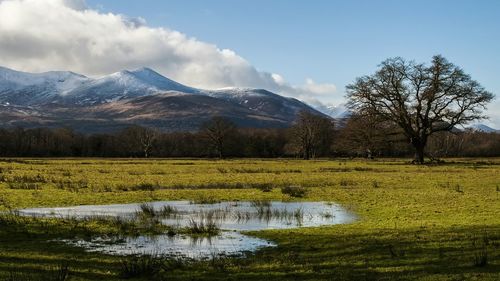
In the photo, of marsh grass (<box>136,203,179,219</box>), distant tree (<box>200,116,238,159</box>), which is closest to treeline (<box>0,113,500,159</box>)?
distant tree (<box>200,116,238,159</box>)

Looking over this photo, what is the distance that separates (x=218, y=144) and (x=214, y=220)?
120 m

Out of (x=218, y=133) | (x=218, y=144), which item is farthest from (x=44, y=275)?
(x=218, y=144)

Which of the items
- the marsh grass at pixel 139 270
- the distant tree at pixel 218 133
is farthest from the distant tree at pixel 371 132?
the marsh grass at pixel 139 270

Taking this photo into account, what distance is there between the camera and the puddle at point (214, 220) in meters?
17.8

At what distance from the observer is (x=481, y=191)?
1468 inches

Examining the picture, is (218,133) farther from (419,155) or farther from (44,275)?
(44,275)

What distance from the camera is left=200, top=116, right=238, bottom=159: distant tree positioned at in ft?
475

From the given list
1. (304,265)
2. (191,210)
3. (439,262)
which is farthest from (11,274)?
(191,210)

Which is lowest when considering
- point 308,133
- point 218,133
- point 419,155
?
point 419,155

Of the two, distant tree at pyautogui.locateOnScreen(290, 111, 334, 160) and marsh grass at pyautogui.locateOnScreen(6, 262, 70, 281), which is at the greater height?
distant tree at pyautogui.locateOnScreen(290, 111, 334, 160)

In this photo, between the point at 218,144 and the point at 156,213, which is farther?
the point at 218,144

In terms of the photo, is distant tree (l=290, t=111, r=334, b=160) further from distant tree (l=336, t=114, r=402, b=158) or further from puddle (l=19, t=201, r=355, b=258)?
puddle (l=19, t=201, r=355, b=258)

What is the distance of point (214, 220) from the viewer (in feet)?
82.5

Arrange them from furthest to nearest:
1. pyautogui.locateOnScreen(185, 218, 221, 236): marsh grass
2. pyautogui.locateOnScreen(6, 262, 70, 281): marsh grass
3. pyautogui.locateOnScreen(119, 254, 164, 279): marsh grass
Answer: pyautogui.locateOnScreen(185, 218, 221, 236): marsh grass → pyautogui.locateOnScreen(119, 254, 164, 279): marsh grass → pyautogui.locateOnScreen(6, 262, 70, 281): marsh grass
